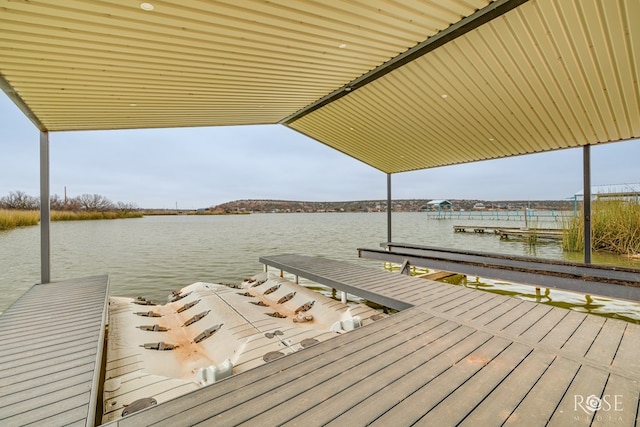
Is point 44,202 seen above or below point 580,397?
above

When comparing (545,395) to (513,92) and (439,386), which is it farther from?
(513,92)

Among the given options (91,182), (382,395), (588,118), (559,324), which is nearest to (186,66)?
(382,395)

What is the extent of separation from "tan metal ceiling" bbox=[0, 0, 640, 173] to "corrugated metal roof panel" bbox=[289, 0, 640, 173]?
0.06 ft

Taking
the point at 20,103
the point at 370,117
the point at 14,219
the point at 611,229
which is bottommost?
the point at 611,229

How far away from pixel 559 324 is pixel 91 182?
4948 cm

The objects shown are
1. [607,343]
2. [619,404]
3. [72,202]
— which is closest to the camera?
[619,404]

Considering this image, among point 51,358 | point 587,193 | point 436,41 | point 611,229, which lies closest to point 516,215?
point 611,229

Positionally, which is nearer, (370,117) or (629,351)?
(629,351)

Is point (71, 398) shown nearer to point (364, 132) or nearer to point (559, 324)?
point (559, 324)

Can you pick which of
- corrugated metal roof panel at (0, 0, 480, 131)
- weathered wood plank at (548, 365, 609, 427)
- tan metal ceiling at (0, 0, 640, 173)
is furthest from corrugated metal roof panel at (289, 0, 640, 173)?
weathered wood plank at (548, 365, 609, 427)

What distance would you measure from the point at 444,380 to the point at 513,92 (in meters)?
3.99

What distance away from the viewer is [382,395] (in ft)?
5.27

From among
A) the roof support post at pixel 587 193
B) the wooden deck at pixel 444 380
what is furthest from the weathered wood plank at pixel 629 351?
the roof support post at pixel 587 193

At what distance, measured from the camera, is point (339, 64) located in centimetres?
369
